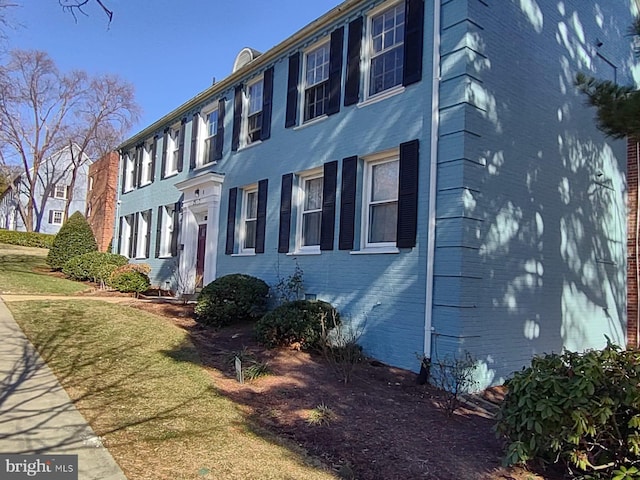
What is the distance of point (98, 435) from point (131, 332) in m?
4.38

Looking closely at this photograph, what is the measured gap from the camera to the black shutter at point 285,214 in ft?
34.9

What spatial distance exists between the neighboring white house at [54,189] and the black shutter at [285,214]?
104 ft

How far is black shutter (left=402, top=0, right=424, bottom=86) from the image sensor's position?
8070mm

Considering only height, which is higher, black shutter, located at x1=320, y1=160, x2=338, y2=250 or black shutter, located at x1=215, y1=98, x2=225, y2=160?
black shutter, located at x1=215, y1=98, x2=225, y2=160

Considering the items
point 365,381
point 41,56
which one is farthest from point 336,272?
point 41,56

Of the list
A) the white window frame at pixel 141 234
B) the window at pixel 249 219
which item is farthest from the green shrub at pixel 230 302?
the white window frame at pixel 141 234

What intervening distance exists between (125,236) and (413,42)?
1534 cm

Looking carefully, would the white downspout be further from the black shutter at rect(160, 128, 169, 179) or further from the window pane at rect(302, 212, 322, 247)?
the black shutter at rect(160, 128, 169, 179)

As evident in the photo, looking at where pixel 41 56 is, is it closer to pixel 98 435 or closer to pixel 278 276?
pixel 278 276

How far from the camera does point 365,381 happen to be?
680 centimetres

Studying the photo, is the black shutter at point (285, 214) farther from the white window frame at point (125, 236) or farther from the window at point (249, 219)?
the white window frame at point (125, 236)

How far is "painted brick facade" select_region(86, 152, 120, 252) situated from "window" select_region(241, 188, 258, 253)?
12.5 m

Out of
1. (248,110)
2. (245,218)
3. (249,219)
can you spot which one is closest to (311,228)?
(249,219)

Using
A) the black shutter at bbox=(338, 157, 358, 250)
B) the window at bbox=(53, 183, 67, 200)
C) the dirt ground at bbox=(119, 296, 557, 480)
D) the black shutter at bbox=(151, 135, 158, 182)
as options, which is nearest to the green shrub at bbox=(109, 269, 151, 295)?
the black shutter at bbox=(151, 135, 158, 182)
